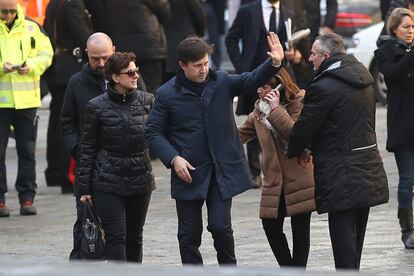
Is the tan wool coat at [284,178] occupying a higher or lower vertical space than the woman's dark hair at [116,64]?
lower

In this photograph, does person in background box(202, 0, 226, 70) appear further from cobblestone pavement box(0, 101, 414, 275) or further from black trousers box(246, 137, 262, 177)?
black trousers box(246, 137, 262, 177)

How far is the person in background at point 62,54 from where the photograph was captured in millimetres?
13094

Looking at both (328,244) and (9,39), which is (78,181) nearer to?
(328,244)

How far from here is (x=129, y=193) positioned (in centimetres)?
832

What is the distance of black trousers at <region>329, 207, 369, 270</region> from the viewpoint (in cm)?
797

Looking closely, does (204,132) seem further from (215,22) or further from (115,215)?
(215,22)

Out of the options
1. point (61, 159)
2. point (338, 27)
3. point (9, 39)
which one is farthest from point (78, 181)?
point (338, 27)

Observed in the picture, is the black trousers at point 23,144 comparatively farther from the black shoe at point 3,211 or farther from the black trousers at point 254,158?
the black trousers at point 254,158

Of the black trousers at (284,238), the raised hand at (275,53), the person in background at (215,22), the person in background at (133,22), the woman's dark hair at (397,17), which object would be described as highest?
the raised hand at (275,53)

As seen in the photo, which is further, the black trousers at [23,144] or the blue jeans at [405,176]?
the black trousers at [23,144]

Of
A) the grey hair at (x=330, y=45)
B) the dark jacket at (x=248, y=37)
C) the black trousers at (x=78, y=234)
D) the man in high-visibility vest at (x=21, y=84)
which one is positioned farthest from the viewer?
the dark jacket at (x=248, y=37)

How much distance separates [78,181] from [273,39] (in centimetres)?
154

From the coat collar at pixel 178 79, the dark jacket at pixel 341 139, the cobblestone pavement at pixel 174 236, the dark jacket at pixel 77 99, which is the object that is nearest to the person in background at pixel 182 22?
the cobblestone pavement at pixel 174 236

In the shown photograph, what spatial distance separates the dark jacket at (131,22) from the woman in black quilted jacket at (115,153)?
562 cm
